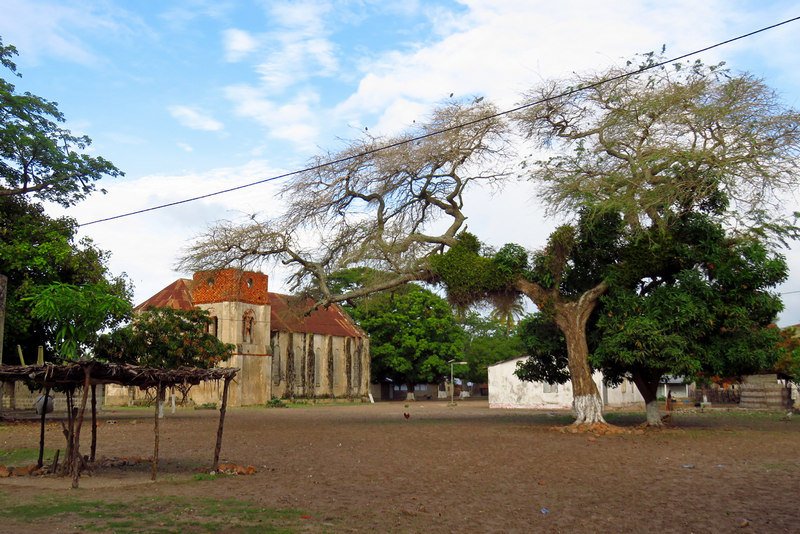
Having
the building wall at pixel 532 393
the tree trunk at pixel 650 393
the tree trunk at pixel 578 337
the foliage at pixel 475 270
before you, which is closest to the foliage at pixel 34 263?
the foliage at pixel 475 270

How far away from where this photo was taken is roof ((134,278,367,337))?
5505cm

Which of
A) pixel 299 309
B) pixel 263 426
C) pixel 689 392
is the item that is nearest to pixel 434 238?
pixel 299 309

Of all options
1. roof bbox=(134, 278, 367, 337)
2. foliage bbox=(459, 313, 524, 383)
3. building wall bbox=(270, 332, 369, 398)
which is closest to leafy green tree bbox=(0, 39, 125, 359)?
roof bbox=(134, 278, 367, 337)

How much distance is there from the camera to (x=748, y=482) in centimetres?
1172

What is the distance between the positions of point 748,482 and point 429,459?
6672mm

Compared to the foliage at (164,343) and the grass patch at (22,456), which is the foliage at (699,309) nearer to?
the grass patch at (22,456)

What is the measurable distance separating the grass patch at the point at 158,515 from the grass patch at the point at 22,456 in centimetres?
641

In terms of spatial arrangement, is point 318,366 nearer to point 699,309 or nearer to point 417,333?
point 417,333

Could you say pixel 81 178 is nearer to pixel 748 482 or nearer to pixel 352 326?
pixel 748 482

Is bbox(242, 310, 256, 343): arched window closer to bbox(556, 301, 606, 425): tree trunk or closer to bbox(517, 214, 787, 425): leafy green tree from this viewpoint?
bbox(556, 301, 606, 425): tree trunk

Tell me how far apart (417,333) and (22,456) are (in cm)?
5027

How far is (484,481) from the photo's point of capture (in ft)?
40.3

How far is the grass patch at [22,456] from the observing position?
50.8 feet

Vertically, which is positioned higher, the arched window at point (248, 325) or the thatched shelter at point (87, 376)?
the arched window at point (248, 325)
